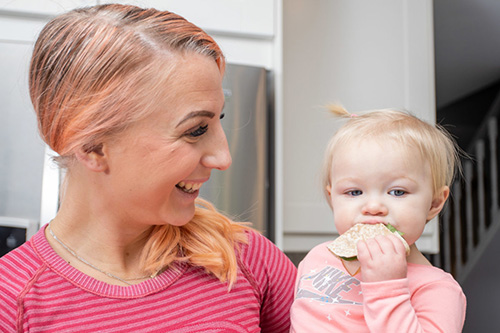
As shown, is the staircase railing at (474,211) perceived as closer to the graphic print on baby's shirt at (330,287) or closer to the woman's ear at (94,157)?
the graphic print on baby's shirt at (330,287)

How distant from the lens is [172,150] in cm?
95

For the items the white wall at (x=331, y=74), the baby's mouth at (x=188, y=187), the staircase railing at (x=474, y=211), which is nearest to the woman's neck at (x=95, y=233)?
the baby's mouth at (x=188, y=187)

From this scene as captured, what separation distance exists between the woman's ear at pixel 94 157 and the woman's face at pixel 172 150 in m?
0.01

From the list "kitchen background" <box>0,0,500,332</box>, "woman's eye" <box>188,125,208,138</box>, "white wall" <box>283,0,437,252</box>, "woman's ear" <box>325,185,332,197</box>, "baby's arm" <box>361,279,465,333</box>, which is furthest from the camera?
"white wall" <box>283,0,437,252</box>

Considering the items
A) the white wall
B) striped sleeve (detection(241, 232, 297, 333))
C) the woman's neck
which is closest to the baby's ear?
striped sleeve (detection(241, 232, 297, 333))

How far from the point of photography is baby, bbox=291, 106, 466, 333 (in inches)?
35.6

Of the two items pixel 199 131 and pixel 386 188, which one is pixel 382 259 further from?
pixel 199 131

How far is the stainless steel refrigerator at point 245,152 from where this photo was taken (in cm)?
203

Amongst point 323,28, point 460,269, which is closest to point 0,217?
point 323,28

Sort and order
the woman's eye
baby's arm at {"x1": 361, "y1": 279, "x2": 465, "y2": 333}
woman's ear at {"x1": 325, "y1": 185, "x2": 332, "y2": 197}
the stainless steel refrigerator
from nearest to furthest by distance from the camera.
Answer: baby's arm at {"x1": 361, "y1": 279, "x2": 465, "y2": 333} < the woman's eye < woman's ear at {"x1": 325, "y1": 185, "x2": 332, "y2": 197} < the stainless steel refrigerator

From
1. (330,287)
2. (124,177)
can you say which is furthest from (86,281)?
(330,287)

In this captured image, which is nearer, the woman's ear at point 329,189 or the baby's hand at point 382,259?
the baby's hand at point 382,259

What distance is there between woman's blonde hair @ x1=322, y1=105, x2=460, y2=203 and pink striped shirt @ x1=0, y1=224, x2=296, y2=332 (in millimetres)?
308

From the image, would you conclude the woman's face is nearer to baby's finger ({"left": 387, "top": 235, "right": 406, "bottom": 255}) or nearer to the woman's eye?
the woman's eye
